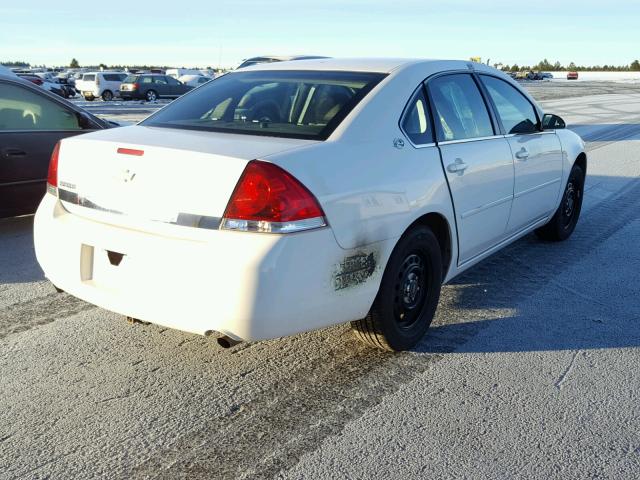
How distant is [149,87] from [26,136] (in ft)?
101

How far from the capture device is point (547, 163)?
5418 millimetres

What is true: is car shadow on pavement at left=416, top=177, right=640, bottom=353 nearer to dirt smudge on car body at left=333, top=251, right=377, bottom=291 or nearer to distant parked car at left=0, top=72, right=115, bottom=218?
dirt smudge on car body at left=333, top=251, right=377, bottom=291

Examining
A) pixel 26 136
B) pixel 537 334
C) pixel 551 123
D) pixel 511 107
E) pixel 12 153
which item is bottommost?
pixel 537 334

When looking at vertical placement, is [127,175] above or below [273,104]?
below

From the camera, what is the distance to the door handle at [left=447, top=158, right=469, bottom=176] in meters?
3.96

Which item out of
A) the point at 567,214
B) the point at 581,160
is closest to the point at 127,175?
the point at 567,214

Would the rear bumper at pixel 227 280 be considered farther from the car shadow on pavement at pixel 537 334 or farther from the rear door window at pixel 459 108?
the rear door window at pixel 459 108

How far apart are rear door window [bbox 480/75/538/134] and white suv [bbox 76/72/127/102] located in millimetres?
34650

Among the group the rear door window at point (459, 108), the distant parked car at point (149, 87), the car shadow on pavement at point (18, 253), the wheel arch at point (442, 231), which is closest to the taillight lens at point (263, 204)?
the wheel arch at point (442, 231)

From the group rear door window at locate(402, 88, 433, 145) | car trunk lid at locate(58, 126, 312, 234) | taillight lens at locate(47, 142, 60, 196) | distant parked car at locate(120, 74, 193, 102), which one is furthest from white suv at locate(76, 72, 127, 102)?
rear door window at locate(402, 88, 433, 145)

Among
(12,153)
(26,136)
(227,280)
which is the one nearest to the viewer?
(227,280)

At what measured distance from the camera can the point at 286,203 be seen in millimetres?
2980

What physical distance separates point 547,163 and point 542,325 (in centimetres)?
165

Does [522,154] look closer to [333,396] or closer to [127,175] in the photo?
[333,396]
